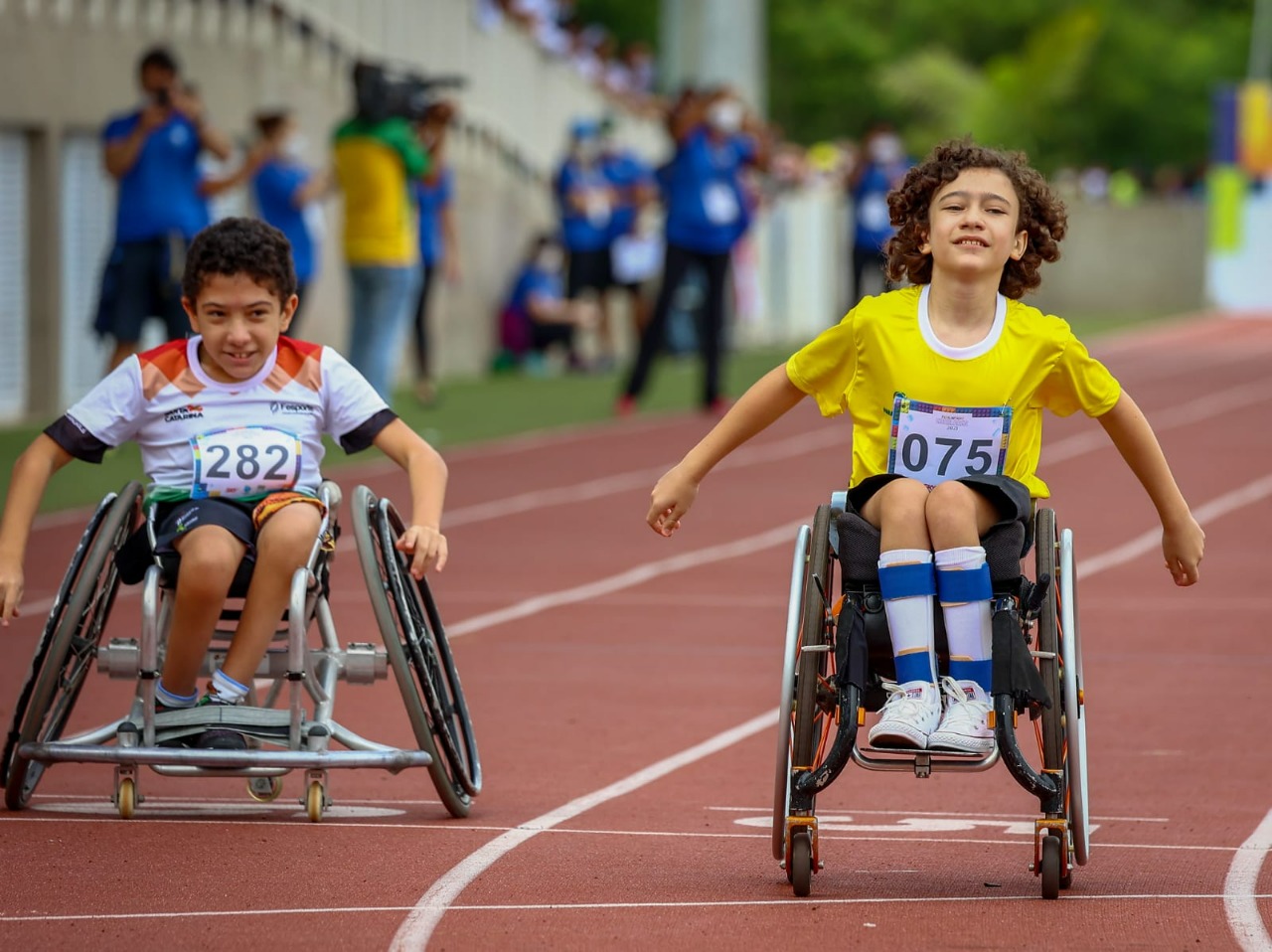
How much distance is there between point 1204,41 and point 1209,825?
58.5 metres

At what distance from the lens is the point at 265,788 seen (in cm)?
662

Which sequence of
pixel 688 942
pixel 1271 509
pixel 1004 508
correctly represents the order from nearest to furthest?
pixel 688 942
pixel 1004 508
pixel 1271 509

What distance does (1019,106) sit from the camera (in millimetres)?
58188

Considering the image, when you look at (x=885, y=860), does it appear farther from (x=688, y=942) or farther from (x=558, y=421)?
(x=558, y=421)

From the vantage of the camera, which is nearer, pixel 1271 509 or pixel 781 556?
pixel 781 556

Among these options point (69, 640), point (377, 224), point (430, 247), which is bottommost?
point (69, 640)

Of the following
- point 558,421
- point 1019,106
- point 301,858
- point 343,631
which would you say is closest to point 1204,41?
point 1019,106

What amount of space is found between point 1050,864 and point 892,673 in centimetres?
50

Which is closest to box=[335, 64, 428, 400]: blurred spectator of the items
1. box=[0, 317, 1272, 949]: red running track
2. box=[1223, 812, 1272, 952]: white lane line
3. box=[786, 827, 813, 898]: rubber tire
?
box=[0, 317, 1272, 949]: red running track

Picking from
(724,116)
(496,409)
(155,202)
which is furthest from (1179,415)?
(155,202)

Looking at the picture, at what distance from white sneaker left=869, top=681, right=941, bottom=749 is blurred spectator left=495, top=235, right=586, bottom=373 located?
2137cm

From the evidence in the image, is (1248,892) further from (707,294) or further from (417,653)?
(707,294)

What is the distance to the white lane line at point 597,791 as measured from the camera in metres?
5.26

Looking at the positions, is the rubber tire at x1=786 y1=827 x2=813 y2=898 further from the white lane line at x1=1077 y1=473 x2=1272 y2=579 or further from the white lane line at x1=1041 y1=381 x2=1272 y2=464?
the white lane line at x1=1041 y1=381 x2=1272 y2=464
